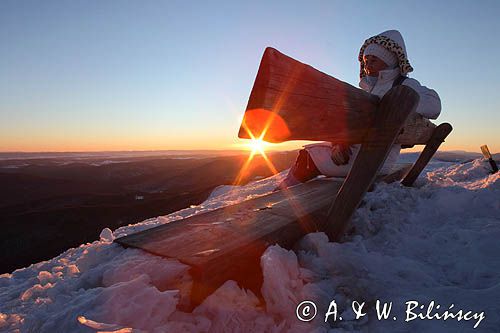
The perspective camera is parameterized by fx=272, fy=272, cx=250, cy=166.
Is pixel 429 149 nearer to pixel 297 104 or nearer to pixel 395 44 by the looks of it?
pixel 395 44

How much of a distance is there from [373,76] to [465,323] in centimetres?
323

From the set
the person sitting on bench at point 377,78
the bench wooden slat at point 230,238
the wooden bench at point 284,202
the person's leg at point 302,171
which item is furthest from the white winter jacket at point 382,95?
the bench wooden slat at point 230,238

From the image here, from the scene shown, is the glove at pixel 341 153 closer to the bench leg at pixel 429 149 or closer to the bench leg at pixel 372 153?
the bench leg at pixel 429 149

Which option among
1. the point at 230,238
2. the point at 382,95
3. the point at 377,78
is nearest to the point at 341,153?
the point at 382,95

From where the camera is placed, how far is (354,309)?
1227 mm

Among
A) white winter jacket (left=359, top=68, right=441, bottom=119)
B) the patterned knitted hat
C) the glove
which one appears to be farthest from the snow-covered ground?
the patterned knitted hat

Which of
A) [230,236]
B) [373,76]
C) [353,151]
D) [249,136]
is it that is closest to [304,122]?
[249,136]

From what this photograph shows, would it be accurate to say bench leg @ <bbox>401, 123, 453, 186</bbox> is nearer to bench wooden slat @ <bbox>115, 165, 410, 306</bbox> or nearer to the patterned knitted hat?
the patterned knitted hat

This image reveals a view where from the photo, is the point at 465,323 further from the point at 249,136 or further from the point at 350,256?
the point at 249,136

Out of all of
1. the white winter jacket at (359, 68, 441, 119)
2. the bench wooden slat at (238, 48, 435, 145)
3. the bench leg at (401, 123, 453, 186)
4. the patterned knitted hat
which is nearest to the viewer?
the bench wooden slat at (238, 48, 435, 145)

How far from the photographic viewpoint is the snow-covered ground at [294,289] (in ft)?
3.58

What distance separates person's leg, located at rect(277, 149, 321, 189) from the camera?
13.4ft

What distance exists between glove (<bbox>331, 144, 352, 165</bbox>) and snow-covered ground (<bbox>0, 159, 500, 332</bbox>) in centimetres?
148

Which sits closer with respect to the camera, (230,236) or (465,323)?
(465,323)
